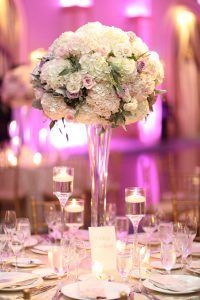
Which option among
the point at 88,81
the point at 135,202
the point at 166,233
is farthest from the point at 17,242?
the point at 88,81

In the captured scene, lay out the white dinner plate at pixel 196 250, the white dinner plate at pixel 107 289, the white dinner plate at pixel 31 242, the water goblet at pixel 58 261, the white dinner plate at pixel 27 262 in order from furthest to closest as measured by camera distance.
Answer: the white dinner plate at pixel 31 242
the white dinner plate at pixel 196 250
the white dinner plate at pixel 27 262
the water goblet at pixel 58 261
the white dinner plate at pixel 107 289

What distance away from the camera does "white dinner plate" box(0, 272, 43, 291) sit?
6.77ft

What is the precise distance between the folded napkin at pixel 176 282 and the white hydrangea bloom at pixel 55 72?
0.80m

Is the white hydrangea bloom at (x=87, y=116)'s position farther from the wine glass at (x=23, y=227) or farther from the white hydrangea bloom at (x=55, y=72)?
the wine glass at (x=23, y=227)

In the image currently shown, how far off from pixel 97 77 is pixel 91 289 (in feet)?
2.56

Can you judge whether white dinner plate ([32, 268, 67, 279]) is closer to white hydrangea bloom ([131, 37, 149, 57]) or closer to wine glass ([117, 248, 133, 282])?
wine glass ([117, 248, 133, 282])

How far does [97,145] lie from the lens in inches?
98.2

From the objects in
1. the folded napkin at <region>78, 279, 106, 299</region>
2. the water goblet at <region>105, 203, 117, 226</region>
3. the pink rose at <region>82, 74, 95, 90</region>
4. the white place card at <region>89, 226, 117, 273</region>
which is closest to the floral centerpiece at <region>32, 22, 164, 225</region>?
the pink rose at <region>82, 74, 95, 90</region>

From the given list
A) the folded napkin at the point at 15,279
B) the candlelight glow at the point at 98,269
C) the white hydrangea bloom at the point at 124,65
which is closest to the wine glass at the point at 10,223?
the folded napkin at the point at 15,279

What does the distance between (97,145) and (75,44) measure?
0.44 m

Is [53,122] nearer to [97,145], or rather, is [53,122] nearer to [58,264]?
[97,145]

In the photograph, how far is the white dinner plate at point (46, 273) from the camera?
7.41 ft

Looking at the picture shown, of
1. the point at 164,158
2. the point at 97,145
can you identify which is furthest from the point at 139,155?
the point at 97,145

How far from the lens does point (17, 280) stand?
83.8 inches
